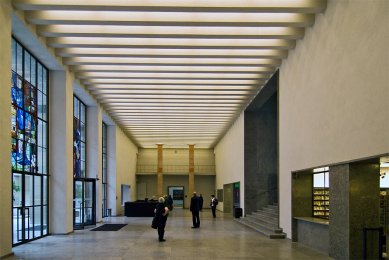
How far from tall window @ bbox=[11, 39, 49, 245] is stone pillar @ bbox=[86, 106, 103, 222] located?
6487mm

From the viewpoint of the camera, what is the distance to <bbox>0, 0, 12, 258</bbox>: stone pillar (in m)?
11.0

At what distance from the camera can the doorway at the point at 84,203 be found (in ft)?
64.4

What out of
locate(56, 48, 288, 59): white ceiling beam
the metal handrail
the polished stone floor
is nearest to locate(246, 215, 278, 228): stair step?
the polished stone floor

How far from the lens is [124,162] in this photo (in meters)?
35.9

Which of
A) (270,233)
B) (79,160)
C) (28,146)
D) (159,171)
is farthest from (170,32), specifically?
(159,171)

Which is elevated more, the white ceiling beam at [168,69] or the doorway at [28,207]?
the white ceiling beam at [168,69]

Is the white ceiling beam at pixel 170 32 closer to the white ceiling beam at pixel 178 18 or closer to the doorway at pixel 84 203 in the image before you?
the white ceiling beam at pixel 178 18

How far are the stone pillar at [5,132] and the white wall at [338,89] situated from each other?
24.7 feet

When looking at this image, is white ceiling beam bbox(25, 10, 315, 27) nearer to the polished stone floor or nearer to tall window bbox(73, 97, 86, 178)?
the polished stone floor

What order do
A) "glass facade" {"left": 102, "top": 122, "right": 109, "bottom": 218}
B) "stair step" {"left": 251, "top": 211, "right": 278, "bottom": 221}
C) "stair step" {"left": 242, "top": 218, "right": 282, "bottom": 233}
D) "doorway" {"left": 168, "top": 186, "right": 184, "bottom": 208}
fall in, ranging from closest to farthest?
"stair step" {"left": 242, "top": 218, "right": 282, "bottom": 233}, "stair step" {"left": 251, "top": 211, "right": 278, "bottom": 221}, "glass facade" {"left": 102, "top": 122, "right": 109, "bottom": 218}, "doorway" {"left": 168, "top": 186, "right": 184, "bottom": 208}

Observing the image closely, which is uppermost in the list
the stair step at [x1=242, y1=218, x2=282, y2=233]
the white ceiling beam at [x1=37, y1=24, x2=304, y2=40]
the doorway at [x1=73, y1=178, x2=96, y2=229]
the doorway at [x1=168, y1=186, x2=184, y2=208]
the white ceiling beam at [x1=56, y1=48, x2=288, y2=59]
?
the white ceiling beam at [x1=37, y1=24, x2=304, y2=40]

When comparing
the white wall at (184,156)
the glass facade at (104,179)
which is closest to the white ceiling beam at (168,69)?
the glass facade at (104,179)

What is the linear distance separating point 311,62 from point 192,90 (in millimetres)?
8743

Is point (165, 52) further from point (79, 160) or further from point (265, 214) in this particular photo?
point (265, 214)
